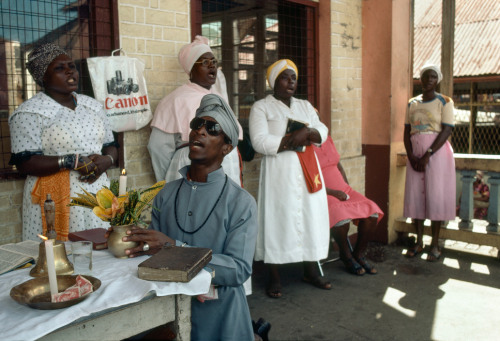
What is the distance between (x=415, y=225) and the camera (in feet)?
19.2

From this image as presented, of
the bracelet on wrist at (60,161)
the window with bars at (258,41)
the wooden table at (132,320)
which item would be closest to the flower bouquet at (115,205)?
the wooden table at (132,320)

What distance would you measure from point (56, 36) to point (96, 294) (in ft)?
9.02

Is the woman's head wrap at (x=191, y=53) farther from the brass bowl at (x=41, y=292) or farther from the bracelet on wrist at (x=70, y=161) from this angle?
the brass bowl at (x=41, y=292)

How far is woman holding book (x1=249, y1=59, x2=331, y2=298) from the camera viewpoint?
4285 mm

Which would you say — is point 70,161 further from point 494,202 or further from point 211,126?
point 494,202

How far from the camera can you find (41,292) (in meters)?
1.66

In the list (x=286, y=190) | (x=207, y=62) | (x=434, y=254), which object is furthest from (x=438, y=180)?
(x=207, y=62)

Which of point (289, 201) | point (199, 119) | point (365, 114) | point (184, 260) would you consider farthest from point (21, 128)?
point (365, 114)

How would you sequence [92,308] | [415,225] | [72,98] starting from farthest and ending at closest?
[415,225] → [72,98] → [92,308]

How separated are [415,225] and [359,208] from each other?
1510 millimetres

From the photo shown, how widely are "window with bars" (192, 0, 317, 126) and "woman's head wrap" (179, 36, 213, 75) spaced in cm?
154

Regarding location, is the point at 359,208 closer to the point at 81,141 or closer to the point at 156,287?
the point at 81,141

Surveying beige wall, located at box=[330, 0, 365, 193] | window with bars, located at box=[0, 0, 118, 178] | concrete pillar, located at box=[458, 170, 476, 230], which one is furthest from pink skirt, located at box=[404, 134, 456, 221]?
window with bars, located at box=[0, 0, 118, 178]

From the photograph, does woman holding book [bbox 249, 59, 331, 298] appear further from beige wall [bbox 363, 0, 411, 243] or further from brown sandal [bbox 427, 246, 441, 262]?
beige wall [bbox 363, 0, 411, 243]
